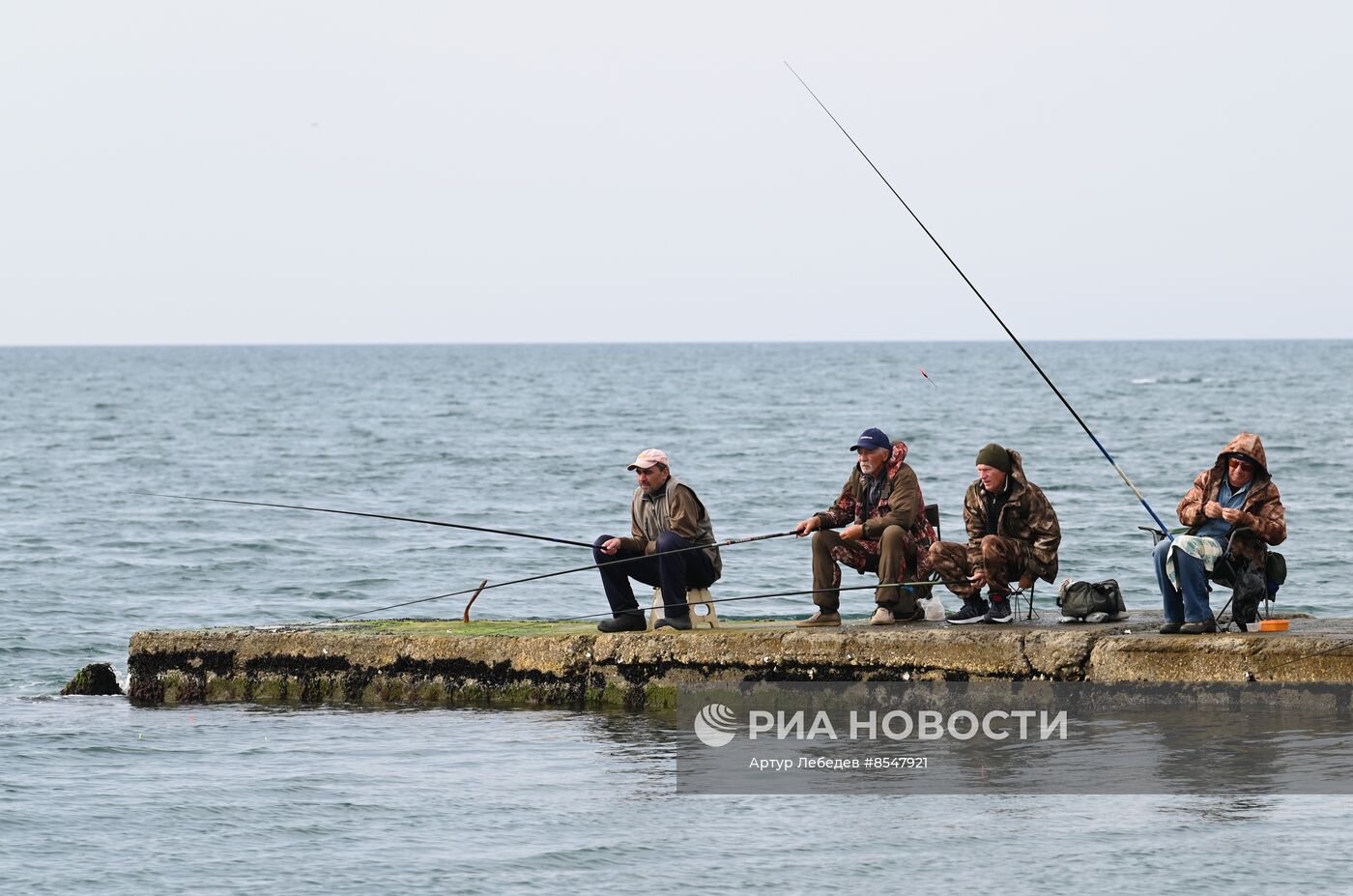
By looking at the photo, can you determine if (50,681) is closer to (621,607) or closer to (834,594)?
(621,607)

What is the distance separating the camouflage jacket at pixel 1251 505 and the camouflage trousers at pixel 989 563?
0.93 m

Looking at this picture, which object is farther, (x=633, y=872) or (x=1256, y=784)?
(x=1256, y=784)

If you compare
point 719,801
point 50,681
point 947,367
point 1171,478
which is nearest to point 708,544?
point 719,801

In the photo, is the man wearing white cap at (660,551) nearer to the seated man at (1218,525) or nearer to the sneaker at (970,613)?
the sneaker at (970,613)

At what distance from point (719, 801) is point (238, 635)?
13.3 ft

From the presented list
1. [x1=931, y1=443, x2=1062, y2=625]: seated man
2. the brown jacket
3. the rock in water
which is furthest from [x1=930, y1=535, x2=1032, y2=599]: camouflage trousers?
the rock in water

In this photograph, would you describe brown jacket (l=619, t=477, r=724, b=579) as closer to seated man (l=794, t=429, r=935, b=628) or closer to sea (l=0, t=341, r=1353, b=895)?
seated man (l=794, t=429, r=935, b=628)

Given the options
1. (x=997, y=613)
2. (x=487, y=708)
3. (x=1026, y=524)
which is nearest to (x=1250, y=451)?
(x=1026, y=524)

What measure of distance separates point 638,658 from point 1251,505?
3.40 m

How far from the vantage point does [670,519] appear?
10.0 m

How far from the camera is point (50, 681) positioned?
12766 mm

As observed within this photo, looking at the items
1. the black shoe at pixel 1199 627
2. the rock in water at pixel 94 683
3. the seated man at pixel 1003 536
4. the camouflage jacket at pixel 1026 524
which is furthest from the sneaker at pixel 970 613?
the rock in water at pixel 94 683

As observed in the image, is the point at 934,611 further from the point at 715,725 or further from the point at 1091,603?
the point at 715,725

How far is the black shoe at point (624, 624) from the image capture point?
1024 cm
